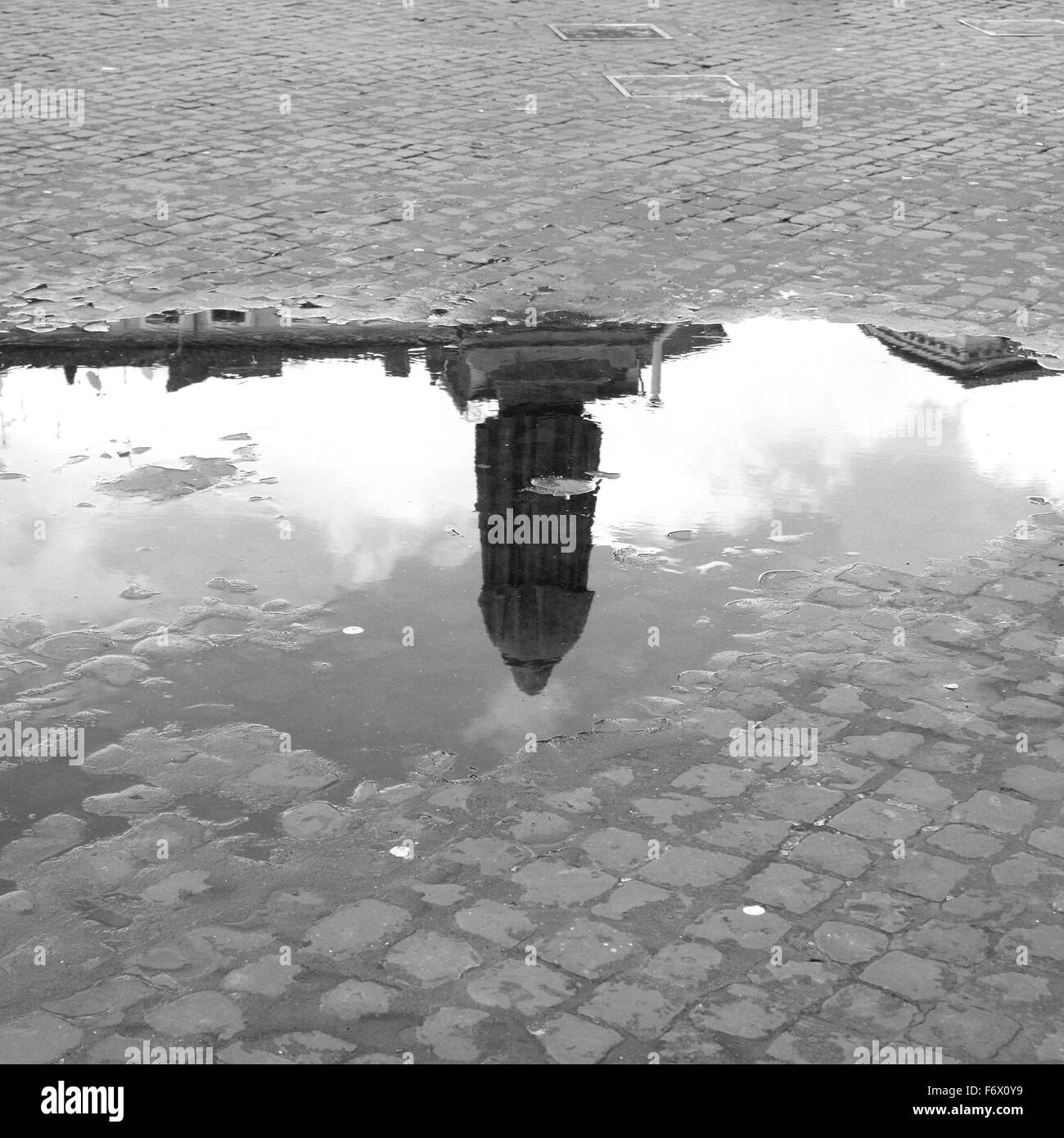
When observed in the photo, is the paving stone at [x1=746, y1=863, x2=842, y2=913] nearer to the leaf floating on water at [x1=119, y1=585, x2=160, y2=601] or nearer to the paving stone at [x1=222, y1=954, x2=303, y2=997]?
the paving stone at [x1=222, y1=954, x2=303, y2=997]

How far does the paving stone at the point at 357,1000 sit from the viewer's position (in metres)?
3.92

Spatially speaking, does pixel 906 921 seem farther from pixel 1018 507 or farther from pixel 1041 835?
pixel 1018 507

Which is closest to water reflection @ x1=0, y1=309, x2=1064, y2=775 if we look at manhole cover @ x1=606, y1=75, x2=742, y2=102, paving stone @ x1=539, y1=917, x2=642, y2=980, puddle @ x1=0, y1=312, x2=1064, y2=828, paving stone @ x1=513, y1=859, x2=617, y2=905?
puddle @ x1=0, y1=312, x2=1064, y2=828

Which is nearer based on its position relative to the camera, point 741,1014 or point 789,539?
point 741,1014

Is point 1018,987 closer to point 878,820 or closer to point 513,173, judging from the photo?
point 878,820

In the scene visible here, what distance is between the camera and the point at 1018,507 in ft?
24.6

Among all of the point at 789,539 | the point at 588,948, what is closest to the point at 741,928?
the point at 588,948

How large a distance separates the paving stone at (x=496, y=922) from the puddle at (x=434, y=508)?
835 millimetres

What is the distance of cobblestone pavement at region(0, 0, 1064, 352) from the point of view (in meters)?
10.4

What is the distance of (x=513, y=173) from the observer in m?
13.3

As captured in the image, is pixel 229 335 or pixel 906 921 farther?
pixel 229 335

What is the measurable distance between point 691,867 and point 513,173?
32.7 feet

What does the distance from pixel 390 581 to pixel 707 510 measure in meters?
1.85
